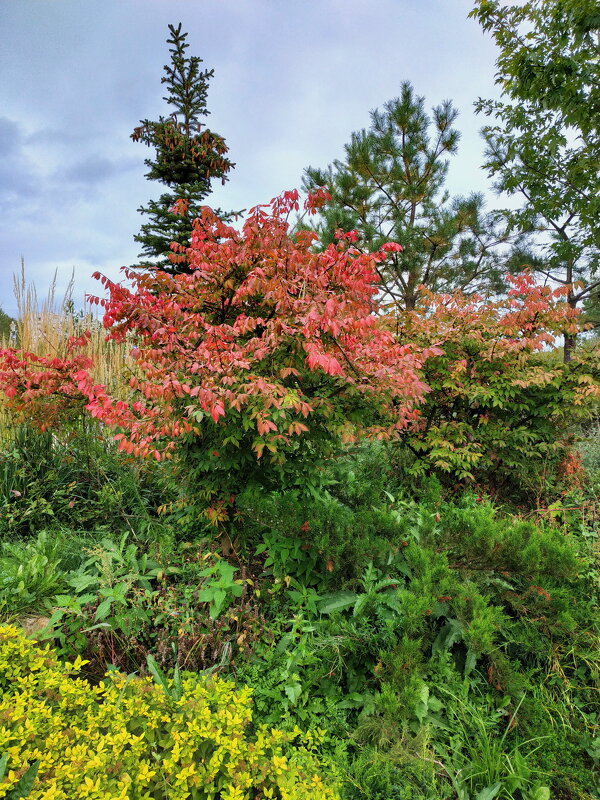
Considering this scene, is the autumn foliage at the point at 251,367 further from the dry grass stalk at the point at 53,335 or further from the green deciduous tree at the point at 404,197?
the green deciduous tree at the point at 404,197

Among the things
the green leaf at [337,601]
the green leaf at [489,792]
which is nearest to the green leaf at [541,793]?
the green leaf at [489,792]

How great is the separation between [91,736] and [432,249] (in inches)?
450

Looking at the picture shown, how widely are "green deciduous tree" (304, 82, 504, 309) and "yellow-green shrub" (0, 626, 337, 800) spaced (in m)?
9.68

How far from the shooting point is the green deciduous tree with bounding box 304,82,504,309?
10195mm

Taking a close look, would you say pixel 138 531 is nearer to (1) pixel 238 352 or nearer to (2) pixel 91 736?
(1) pixel 238 352

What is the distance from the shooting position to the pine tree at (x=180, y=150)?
10719 millimetres

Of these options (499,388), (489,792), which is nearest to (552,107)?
(499,388)

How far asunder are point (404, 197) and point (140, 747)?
455 inches

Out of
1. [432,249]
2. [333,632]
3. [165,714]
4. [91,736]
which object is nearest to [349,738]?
[333,632]

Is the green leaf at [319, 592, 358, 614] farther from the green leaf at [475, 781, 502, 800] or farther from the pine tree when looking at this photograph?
the pine tree

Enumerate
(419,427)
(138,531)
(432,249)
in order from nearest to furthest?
(138,531) < (419,427) < (432,249)

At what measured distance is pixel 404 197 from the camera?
10.7 metres

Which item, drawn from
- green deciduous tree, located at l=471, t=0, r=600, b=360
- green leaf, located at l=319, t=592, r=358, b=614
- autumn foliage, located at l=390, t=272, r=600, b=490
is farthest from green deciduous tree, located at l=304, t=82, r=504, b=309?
Result: green leaf, located at l=319, t=592, r=358, b=614

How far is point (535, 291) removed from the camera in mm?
3926
